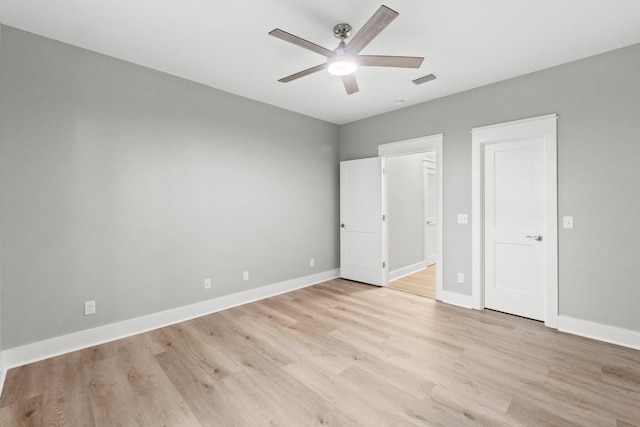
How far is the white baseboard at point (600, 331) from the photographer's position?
8.55 feet

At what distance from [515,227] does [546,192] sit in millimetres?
512

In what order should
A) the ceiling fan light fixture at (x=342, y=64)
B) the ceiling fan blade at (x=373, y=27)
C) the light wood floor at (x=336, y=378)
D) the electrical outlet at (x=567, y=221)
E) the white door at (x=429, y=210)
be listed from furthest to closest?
the white door at (x=429, y=210) → the electrical outlet at (x=567, y=221) → the ceiling fan light fixture at (x=342, y=64) → the light wood floor at (x=336, y=378) → the ceiling fan blade at (x=373, y=27)

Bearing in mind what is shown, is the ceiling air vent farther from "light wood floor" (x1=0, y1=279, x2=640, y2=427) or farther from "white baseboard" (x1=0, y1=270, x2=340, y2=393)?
"white baseboard" (x1=0, y1=270, x2=340, y2=393)

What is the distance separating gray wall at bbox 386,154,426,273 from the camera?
197 inches

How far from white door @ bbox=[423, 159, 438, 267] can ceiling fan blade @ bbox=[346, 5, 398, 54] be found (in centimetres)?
429

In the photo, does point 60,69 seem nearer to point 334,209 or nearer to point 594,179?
point 334,209

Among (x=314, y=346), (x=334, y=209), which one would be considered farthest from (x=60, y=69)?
(x=334, y=209)

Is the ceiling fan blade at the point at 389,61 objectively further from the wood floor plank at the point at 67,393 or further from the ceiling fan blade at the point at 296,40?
the wood floor plank at the point at 67,393

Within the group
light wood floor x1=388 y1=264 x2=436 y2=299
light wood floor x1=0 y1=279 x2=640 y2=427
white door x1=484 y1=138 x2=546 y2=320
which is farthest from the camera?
light wood floor x1=388 y1=264 x2=436 y2=299

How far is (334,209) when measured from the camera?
521 centimetres

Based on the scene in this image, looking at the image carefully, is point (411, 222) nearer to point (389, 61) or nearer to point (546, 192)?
point (546, 192)

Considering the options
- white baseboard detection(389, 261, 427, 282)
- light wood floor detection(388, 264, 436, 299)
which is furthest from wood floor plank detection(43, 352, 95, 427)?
white baseboard detection(389, 261, 427, 282)

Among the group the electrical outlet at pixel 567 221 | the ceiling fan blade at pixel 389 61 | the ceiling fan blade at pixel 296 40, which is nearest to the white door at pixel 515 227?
the electrical outlet at pixel 567 221

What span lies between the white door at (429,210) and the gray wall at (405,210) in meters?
0.15
